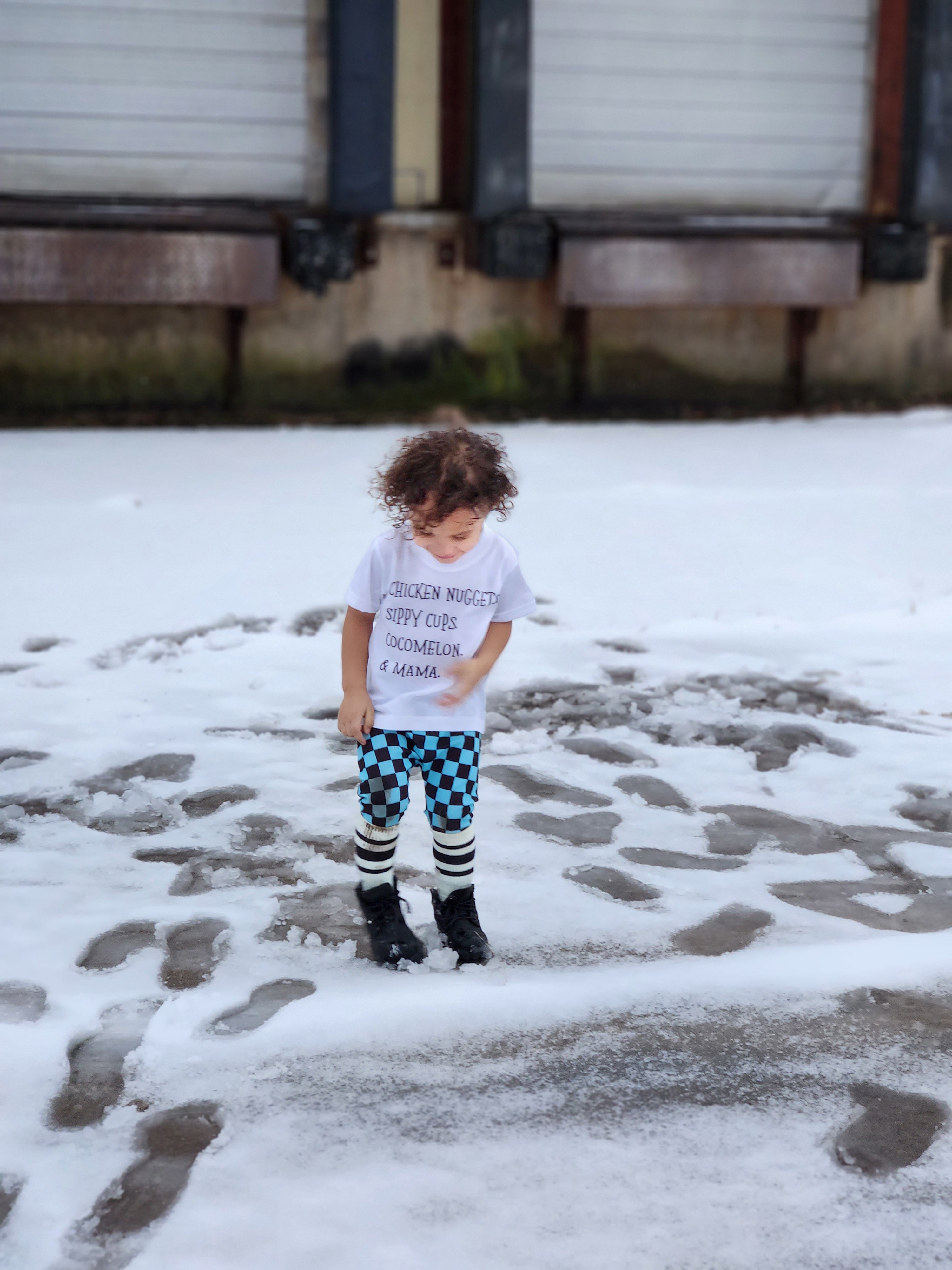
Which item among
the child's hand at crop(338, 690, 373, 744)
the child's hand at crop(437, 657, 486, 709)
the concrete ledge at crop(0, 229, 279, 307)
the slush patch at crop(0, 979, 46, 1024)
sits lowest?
the slush patch at crop(0, 979, 46, 1024)

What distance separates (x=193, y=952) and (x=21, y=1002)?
0.32m

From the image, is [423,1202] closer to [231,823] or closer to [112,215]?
[231,823]

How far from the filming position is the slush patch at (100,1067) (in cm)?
189

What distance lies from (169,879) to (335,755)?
2.68ft

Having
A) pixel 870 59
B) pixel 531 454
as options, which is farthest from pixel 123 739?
pixel 870 59

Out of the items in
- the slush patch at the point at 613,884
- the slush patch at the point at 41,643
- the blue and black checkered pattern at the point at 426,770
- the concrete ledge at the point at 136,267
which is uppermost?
the concrete ledge at the point at 136,267

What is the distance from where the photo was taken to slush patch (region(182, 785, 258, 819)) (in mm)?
3057

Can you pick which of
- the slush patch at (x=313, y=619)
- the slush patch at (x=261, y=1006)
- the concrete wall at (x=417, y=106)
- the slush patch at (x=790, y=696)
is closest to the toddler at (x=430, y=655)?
the slush patch at (x=261, y=1006)

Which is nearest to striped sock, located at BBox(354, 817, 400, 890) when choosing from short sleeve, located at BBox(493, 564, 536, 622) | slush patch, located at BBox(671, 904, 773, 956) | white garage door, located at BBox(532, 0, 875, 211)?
short sleeve, located at BBox(493, 564, 536, 622)

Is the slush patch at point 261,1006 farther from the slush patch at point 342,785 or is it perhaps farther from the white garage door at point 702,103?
the white garage door at point 702,103

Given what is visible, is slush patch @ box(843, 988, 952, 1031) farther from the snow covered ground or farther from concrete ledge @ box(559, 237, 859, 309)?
concrete ledge @ box(559, 237, 859, 309)

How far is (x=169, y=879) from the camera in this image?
2.69 meters

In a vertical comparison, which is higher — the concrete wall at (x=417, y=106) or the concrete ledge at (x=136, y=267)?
the concrete wall at (x=417, y=106)

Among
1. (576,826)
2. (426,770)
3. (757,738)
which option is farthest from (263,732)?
(757,738)
